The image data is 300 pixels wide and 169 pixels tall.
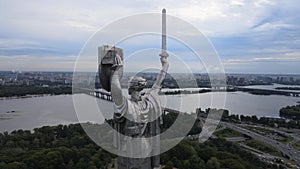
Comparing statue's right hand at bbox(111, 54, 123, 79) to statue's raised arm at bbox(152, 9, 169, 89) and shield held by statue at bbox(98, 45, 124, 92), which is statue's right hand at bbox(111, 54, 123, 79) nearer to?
Result: shield held by statue at bbox(98, 45, 124, 92)

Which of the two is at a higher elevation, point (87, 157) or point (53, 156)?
point (53, 156)

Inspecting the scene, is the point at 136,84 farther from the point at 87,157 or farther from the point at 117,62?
the point at 87,157

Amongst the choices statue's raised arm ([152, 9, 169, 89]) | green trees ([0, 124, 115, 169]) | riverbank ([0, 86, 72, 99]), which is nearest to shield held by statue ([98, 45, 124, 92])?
statue's raised arm ([152, 9, 169, 89])

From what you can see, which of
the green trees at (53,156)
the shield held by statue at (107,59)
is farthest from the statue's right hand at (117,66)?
the green trees at (53,156)

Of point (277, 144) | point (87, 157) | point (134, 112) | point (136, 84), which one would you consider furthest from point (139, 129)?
point (277, 144)

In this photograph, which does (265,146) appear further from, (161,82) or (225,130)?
(161,82)

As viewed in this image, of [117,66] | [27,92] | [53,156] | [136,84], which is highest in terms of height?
[117,66]
